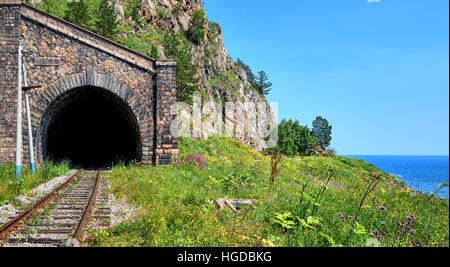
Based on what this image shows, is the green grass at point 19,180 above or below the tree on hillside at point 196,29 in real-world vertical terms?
below

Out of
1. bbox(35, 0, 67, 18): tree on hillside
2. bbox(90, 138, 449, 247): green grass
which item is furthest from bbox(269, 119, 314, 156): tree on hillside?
bbox(90, 138, 449, 247): green grass

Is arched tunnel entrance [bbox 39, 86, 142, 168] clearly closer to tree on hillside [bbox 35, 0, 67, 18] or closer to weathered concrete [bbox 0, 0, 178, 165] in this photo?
weathered concrete [bbox 0, 0, 178, 165]

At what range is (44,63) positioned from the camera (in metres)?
12.5

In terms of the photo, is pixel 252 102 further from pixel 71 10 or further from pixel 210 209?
pixel 210 209

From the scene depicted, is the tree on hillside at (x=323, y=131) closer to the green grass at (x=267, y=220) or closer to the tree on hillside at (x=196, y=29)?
the tree on hillside at (x=196, y=29)

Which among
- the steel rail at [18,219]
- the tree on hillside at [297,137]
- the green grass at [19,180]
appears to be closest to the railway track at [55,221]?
the steel rail at [18,219]

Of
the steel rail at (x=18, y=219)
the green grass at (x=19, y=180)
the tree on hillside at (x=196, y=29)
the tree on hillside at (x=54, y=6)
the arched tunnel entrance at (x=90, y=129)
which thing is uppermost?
the tree on hillside at (x=196, y=29)

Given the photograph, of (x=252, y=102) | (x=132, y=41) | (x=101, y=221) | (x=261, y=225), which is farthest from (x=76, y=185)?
(x=252, y=102)

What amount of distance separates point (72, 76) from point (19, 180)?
585 centimetres

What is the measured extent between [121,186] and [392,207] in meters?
8.03

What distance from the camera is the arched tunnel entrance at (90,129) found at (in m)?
14.0

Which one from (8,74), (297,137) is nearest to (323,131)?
(297,137)

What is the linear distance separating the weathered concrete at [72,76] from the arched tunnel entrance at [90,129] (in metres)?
0.50

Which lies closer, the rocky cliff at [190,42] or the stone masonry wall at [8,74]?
the stone masonry wall at [8,74]
